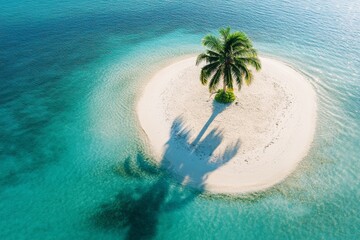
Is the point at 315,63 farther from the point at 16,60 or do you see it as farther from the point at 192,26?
the point at 16,60

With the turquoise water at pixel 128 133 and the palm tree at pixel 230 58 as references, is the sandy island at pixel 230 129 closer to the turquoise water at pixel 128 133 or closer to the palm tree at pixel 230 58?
the turquoise water at pixel 128 133

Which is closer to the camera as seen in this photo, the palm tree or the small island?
the small island

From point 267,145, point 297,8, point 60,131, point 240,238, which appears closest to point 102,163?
point 60,131

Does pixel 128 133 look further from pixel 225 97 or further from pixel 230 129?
pixel 225 97

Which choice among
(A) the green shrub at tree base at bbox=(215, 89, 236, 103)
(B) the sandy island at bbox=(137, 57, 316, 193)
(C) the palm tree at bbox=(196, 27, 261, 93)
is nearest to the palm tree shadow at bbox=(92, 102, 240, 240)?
(B) the sandy island at bbox=(137, 57, 316, 193)

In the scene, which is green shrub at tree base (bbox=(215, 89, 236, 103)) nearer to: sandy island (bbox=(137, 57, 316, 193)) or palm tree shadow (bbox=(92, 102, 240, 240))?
sandy island (bbox=(137, 57, 316, 193))

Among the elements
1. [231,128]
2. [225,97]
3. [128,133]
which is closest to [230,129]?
[231,128]

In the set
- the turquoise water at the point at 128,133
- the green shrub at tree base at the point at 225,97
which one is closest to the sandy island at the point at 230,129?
the green shrub at tree base at the point at 225,97
